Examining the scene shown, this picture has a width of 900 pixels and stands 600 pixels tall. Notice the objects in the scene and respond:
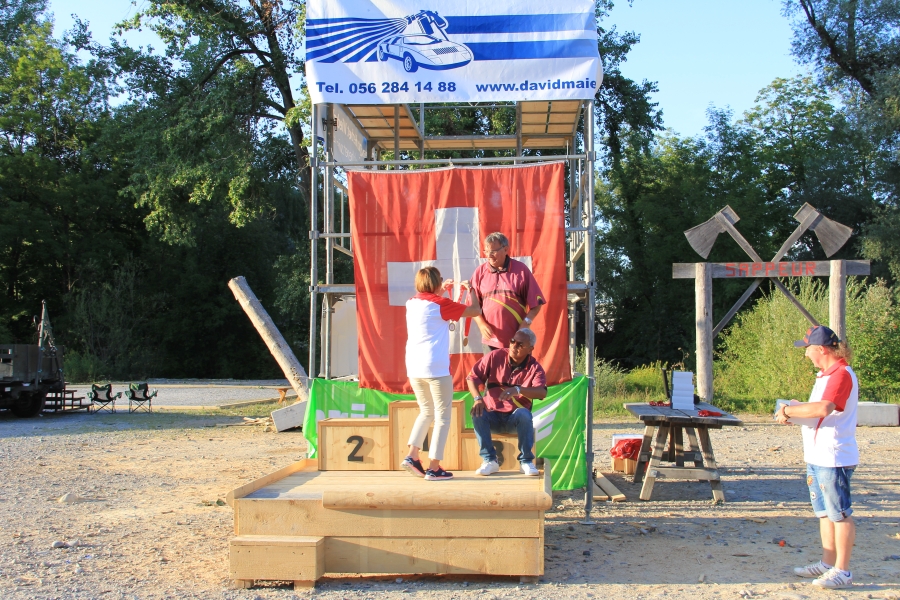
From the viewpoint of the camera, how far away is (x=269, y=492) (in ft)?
18.8

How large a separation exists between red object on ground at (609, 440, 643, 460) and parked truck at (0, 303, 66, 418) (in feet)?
42.8

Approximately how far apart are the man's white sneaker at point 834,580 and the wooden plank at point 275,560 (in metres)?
3.24

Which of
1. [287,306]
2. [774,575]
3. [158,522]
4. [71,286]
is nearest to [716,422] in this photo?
[774,575]

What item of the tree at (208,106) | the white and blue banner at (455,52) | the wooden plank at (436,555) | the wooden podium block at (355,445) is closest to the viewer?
the wooden plank at (436,555)

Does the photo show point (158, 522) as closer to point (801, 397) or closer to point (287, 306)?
point (801, 397)

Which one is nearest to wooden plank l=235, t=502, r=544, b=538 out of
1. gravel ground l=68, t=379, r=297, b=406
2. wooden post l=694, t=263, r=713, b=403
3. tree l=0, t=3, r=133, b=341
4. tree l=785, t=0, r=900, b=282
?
wooden post l=694, t=263, r=713, b=403

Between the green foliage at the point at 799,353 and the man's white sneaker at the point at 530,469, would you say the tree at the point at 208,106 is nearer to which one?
the green foliage at the point at 799,353

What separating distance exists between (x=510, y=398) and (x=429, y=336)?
0.83 m

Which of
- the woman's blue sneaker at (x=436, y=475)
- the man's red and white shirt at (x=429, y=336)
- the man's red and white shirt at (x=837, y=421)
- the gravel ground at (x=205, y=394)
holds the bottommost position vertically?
the gravel ground at (x=205, y=394)

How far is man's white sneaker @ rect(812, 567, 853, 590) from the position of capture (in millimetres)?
5207

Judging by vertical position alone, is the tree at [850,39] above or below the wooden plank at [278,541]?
above

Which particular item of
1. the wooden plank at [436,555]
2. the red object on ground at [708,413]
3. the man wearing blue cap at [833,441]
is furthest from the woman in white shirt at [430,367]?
the red object on ground at [708,413]

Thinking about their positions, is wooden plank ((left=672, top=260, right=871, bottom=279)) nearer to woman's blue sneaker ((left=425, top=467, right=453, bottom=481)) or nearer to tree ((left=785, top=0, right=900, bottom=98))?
woman's blue sneaker ((left=425, top=467, right=453, bottom=481))

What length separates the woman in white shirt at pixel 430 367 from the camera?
19.7 feet
